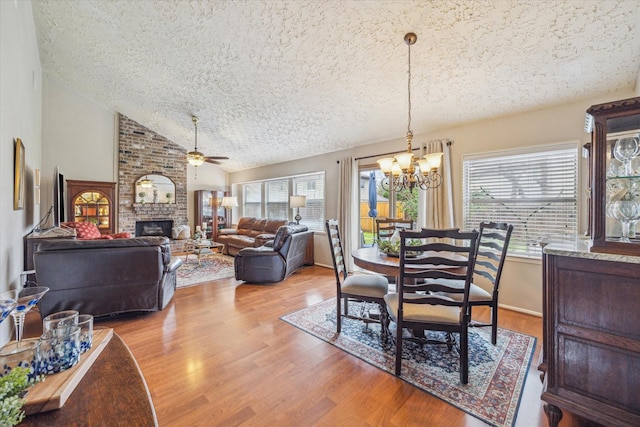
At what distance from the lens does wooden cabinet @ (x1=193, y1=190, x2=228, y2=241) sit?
798cm

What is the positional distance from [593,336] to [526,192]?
8.35 feet

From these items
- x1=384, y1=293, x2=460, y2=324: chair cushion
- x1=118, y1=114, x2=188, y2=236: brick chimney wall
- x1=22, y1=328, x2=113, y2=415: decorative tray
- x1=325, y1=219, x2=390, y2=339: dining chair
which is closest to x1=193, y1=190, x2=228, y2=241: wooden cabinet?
x1=118, y1=114, x2=188, y2=236: brick chimney wall

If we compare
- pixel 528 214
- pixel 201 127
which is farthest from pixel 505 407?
pixel 201 127

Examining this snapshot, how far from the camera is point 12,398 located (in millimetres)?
557

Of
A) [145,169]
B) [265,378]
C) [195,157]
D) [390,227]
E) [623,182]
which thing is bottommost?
[265,378]

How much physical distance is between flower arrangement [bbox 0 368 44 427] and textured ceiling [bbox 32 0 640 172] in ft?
9.80

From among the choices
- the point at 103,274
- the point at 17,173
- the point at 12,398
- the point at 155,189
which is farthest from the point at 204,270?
the point at 12,398

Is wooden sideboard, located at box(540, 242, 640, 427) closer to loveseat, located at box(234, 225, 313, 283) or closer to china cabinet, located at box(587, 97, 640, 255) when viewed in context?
china cabinet, located at box(587, 97, 640, 255)

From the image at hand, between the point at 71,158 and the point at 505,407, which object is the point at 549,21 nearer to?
the point at 505,407

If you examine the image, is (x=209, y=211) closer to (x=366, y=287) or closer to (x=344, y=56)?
(x=344, y=56)

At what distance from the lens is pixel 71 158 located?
6113mm

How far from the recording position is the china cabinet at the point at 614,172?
145 cm

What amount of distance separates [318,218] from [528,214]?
3.78 metres

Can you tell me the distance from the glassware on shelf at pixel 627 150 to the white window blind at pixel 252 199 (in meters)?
7.17
